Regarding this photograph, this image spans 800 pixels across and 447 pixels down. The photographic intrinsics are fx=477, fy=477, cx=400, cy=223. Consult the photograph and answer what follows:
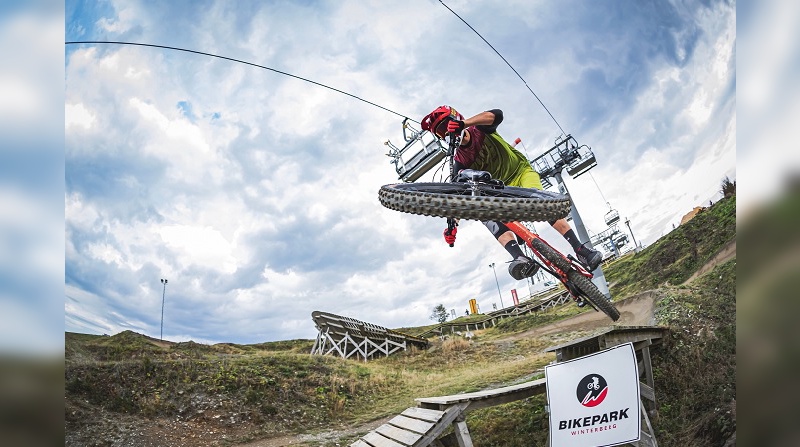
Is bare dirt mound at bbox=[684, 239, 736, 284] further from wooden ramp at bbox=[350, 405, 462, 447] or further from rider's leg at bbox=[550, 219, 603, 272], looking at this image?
wooden ramp at bbox=[350, 405, 462, 447]

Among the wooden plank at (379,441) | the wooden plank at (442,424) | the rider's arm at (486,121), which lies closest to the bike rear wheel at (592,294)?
the rider's arm at (486,121)

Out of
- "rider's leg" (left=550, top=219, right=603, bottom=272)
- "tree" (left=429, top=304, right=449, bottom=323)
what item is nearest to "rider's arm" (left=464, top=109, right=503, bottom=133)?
"rider's leg" (left=550, top=219, right=603, bottom=272)

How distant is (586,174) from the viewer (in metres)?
5.72

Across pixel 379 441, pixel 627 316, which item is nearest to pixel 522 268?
pixel 627 316

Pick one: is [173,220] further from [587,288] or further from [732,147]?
[732,147]

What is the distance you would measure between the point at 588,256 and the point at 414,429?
2871 millimetres

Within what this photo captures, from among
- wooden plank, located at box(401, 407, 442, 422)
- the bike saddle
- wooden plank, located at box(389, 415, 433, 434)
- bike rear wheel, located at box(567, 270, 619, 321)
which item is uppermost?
the bike saddle

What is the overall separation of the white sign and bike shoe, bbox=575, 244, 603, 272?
159 centimetres

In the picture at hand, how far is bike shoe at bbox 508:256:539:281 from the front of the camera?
18.0ft

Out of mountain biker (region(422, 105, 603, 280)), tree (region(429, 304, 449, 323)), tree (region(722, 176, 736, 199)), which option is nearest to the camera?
tree (region(722, 176, 736, 199))

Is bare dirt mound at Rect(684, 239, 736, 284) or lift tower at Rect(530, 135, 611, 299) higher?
lift tower at Rect(530, 135, 611, 299)

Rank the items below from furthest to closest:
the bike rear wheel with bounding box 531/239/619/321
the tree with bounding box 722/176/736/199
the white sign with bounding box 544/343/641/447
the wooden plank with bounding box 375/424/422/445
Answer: the bike rear wheel with bounding box 531/239/619/321 < the tree with bounding box 722/176/736/199 < the white sign with bounding box 544/343/641/447 < the wooden plank with bounding box 375/424/422/445

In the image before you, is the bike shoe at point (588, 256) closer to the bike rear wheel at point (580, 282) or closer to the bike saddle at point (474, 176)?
the bike rear wheel at point (580, 282)
